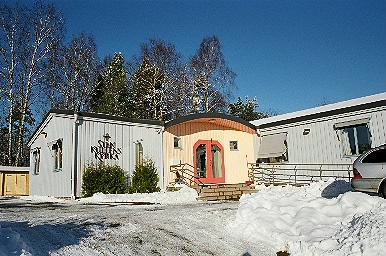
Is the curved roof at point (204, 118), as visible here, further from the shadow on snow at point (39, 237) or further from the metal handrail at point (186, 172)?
the shadow on snow at point (39, 237)

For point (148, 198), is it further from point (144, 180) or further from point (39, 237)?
point (39, 237)

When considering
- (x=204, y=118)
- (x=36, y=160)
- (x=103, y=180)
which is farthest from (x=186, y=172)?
(x=36, y=160)

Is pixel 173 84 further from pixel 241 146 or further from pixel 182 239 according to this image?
pixel 182 239

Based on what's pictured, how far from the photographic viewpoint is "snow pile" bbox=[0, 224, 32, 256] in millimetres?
4915

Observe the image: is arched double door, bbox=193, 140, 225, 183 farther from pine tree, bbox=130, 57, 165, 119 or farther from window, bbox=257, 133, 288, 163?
pine tree, bbox=130, 57, 165, 119

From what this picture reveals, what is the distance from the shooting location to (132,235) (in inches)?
279

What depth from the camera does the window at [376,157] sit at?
376 inches

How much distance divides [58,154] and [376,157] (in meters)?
13.7

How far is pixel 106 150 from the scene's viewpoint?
1628 centimetres

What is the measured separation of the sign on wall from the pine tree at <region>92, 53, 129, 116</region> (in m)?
17.6

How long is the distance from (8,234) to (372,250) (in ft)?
19.1

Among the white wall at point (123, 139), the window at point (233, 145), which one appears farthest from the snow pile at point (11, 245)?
the window at point (233, 145)

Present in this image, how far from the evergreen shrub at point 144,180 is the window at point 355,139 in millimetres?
8795

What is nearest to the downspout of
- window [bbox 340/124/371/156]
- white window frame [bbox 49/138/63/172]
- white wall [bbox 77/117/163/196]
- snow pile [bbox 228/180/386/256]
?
white wall [bbox 77/117/163/196]
